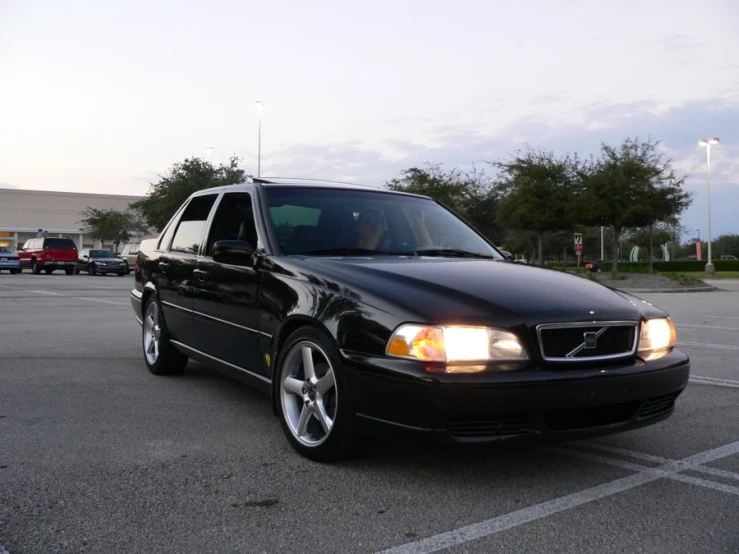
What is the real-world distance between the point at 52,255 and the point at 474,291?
3665 cm

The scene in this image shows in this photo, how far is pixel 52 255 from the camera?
36.9m

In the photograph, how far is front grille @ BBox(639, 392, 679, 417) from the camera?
12.6ft

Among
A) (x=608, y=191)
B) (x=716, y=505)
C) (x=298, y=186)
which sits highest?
(x=608, y=191)

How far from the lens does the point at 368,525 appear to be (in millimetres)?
3135

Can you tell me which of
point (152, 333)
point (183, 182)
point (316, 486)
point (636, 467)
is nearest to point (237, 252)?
point (316, 486)

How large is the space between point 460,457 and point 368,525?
110 cm

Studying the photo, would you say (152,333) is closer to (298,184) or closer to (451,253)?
(298,184)

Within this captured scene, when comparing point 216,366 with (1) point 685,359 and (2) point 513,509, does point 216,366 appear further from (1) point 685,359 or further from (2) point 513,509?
(1) point 685,359

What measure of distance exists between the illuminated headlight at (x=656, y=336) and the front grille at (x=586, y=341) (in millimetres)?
123

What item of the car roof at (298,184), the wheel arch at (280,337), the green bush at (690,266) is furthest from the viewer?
the green bush at (690,266)

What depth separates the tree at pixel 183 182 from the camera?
5181cm

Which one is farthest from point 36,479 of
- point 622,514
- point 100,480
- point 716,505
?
point 716,505

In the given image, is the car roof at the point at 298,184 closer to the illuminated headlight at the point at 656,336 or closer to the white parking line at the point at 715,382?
the illuminated headlight at the point at 656,336

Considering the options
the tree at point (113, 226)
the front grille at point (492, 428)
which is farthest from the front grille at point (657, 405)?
the tree at point (113, 226)
